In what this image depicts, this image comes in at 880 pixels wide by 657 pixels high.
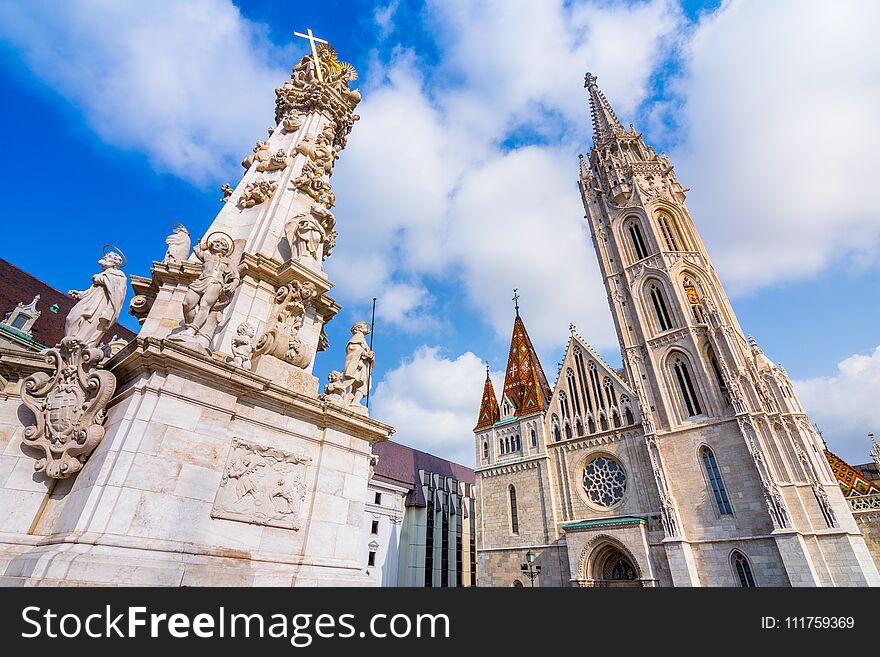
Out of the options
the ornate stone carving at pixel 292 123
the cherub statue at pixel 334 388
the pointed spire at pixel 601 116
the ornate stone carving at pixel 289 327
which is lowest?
the cherub statue at pixel 334 388

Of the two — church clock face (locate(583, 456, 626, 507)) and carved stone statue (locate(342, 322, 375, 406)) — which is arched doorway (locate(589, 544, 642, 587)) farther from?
carved stone statue (locate(342, 322, 375, 406))

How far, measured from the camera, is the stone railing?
24.5m

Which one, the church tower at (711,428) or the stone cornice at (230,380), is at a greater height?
the church tower at (711,428)

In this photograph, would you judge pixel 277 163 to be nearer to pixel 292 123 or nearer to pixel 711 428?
pixel 292 123

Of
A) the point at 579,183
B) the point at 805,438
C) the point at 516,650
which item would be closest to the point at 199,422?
the point at 516,650

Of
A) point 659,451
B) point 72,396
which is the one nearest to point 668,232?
point 659,451

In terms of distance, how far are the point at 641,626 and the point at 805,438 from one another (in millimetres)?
28506

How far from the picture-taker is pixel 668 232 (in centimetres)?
3812

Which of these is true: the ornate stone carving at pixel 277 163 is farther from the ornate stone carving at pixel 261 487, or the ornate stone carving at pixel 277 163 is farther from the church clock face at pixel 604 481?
the church clock face at pixel 604 481

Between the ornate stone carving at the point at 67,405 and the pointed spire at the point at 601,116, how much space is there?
53063mm

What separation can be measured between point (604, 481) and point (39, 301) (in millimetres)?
37025

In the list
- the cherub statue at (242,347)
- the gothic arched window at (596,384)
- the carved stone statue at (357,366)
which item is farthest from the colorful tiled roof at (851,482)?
the cherub statue at (242,347)

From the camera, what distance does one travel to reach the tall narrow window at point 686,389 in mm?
28953

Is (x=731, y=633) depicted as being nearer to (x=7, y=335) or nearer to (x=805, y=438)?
(x=7, y=335)
